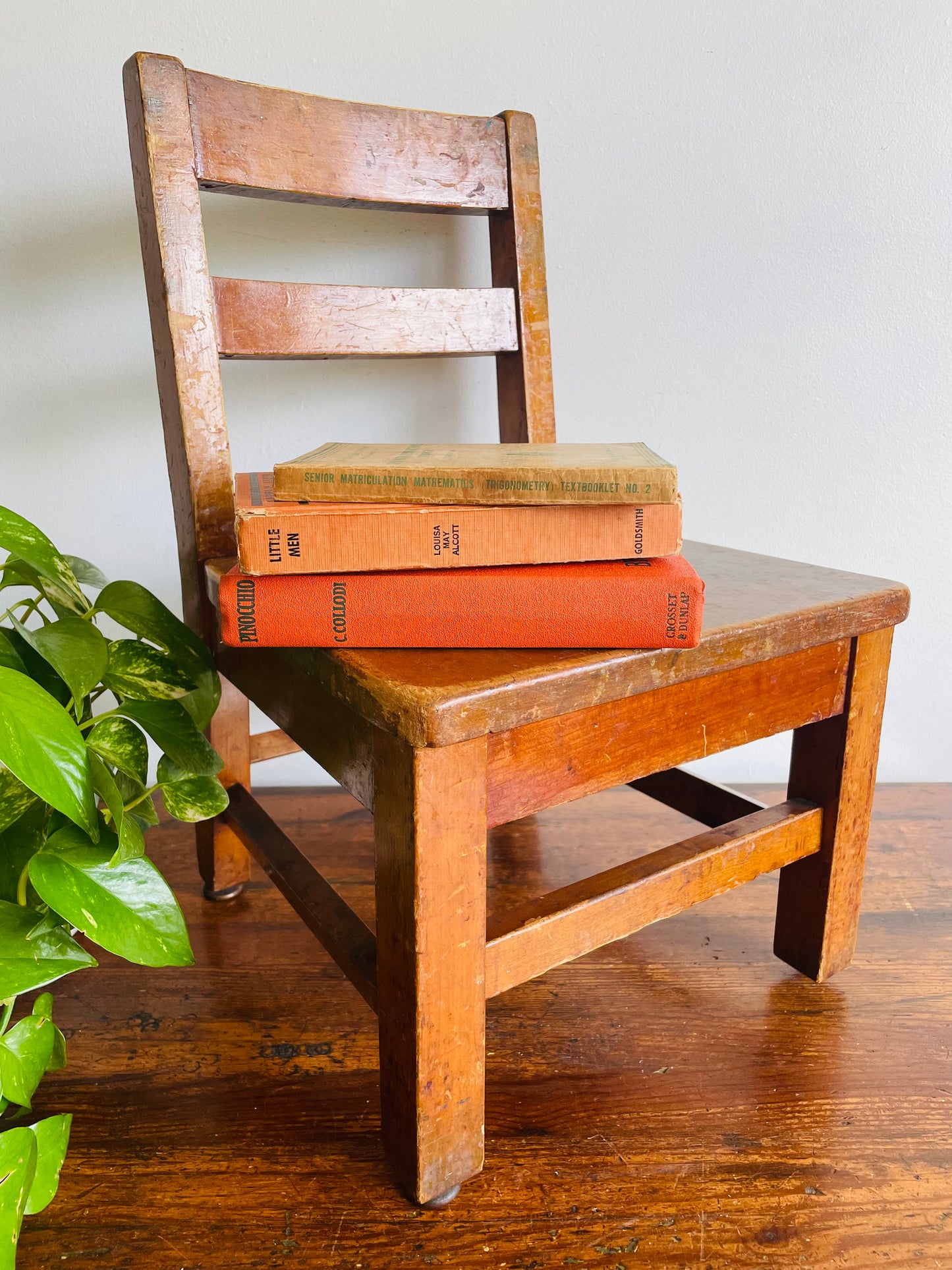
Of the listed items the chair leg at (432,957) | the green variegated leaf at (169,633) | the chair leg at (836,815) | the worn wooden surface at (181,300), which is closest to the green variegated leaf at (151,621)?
the green variegated leaf at (169,633)

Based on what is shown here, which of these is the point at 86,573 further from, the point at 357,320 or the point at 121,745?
the point at 357,320

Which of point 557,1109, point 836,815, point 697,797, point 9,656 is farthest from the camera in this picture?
point 697,797

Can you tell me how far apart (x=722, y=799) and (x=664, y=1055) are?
0.85ft

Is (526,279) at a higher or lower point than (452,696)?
higher

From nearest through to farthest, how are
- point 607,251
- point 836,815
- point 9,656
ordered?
point 9,656 < point 836,815 < point 607,251

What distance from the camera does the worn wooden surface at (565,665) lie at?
0.55m

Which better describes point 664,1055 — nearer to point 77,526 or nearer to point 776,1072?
point 776,1072

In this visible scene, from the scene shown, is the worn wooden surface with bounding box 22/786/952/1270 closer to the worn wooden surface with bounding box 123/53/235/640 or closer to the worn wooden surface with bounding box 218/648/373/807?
the worn wooden surface with bounding box 218/648/373/807

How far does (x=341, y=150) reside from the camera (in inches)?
34.2

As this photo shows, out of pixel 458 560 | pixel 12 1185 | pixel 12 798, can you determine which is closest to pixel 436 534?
pixel 458 560

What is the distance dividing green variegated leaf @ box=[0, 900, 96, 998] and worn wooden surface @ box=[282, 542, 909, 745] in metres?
0.23

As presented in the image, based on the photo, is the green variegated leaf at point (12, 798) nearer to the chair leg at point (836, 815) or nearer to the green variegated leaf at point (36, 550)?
the green variegated leaf at point (36, 550)

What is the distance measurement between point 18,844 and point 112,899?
128 mm

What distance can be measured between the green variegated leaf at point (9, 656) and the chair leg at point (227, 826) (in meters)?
0.32
